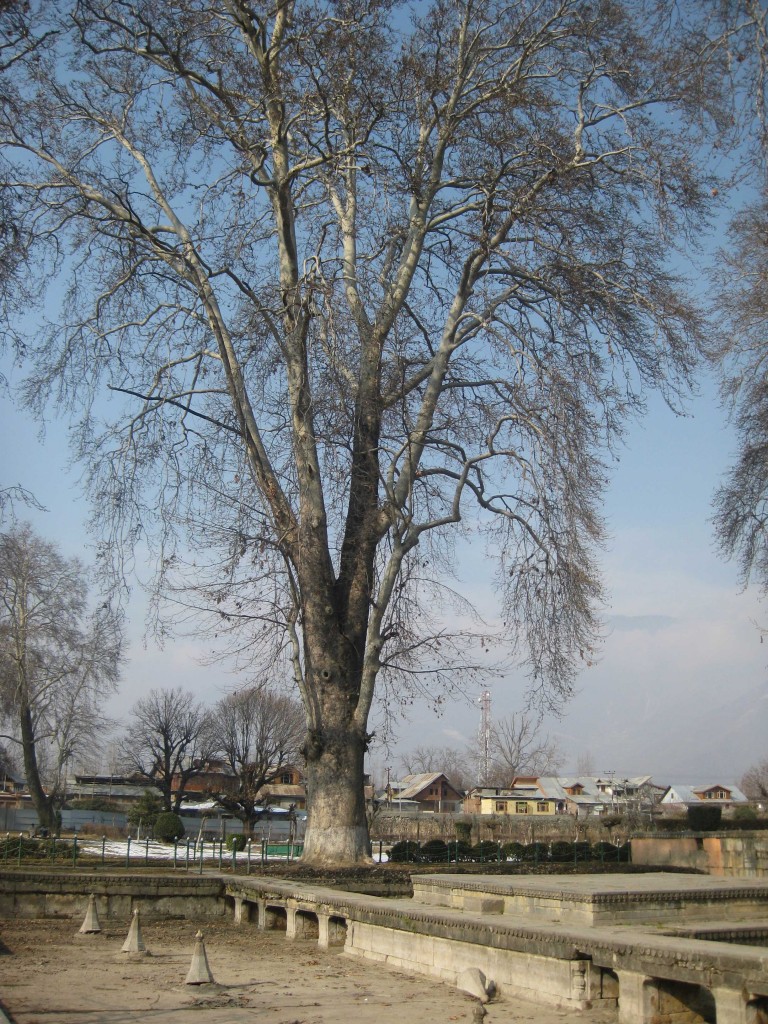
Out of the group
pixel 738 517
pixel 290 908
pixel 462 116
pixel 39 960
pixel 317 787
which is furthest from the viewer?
pixel 738 517

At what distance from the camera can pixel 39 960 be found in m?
10.7

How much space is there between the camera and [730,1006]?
6.81 m

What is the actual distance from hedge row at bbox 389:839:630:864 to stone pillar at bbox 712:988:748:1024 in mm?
14727

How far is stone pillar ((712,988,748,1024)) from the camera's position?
6.73 m

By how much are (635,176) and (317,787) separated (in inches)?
465

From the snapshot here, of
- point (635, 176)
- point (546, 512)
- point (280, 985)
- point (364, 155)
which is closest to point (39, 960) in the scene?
point (280, 985)

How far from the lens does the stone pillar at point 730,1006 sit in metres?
6.73

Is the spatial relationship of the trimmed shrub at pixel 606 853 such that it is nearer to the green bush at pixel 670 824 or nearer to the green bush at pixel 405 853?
the green bush at pixel 405 853

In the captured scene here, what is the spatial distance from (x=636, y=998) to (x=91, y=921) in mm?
7913

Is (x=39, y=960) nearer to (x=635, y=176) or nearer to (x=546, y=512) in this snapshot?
(x=546, y=512)

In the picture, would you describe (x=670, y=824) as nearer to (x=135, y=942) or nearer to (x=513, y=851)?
(x=513, y=851)

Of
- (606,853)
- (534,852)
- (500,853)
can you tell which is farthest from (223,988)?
(606,853)

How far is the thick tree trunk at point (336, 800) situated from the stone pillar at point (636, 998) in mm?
8444

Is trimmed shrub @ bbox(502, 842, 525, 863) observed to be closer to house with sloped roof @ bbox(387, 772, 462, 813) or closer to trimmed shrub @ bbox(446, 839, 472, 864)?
trimmed shrub @ bbox(446, 839, 472, 864)
